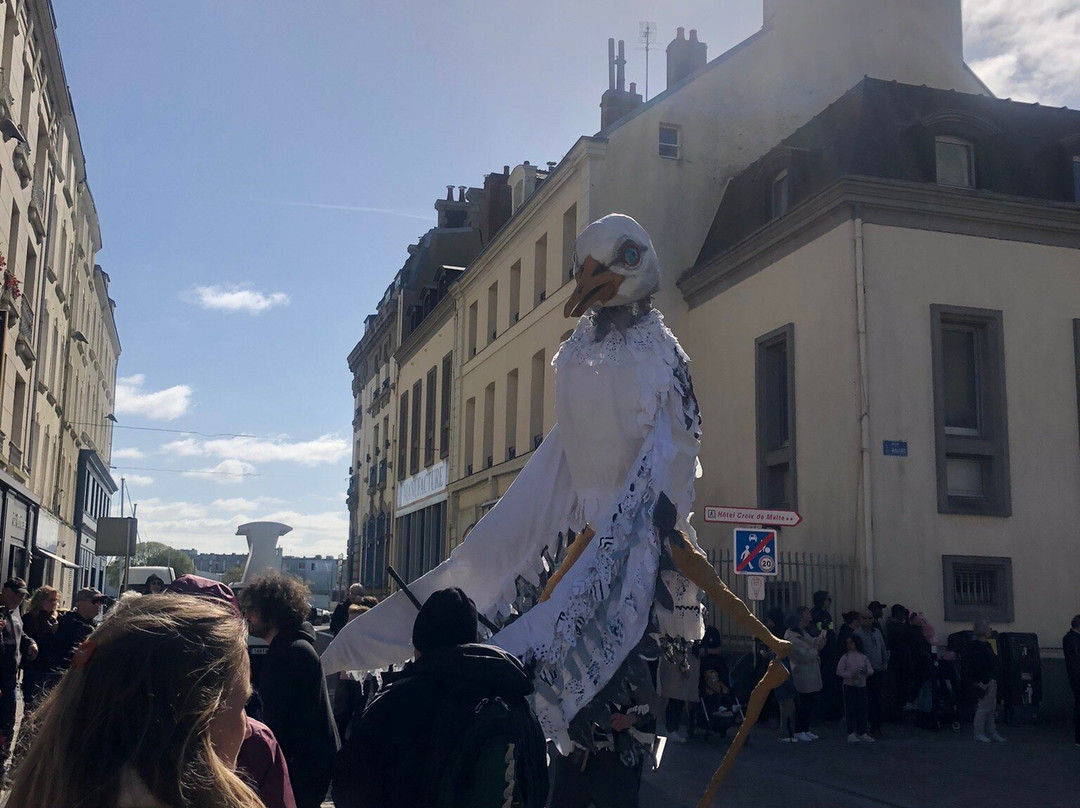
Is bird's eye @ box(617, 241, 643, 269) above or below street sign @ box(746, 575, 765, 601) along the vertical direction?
above

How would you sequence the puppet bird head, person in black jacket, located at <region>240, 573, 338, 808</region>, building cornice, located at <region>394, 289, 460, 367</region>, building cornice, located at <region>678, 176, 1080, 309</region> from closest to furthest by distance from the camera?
the puppet bird head, person in black jacket, located at <region>240, 573, 338, 808</region>, building cornice, located at <region>678, 176, 1080, 309</region>, building cornice, located at <region>394, 289, 460, 367</region>

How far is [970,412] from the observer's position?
55.2 feet

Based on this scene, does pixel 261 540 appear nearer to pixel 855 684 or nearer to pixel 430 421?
pixel 855 684

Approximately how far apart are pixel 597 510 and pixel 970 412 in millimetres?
14432

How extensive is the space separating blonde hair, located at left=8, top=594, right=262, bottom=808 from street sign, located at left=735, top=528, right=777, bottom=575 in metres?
11.8

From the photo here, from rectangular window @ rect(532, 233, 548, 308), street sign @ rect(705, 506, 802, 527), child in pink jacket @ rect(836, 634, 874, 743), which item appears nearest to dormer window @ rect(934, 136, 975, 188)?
street sign @ rect(705, 506, 802, 527)

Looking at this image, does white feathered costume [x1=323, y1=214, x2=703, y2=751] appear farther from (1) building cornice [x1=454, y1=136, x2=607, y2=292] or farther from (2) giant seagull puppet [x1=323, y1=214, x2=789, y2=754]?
(1) building cornice [x1=454, y1=136, x2=607, y2=292]

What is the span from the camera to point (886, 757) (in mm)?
11914

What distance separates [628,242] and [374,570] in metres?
42.6

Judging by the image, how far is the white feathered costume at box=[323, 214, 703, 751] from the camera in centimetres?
317

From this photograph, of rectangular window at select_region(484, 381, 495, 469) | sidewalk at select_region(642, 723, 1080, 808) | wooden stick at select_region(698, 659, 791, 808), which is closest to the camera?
wooden stick at select_region(698, 659, 791, 808)

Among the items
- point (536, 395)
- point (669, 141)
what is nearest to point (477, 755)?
point (669, 141)

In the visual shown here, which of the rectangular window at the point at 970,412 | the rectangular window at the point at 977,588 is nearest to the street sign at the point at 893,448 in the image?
the rectangular window at the point at 970,412

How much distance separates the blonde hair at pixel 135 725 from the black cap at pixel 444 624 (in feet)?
3.64
